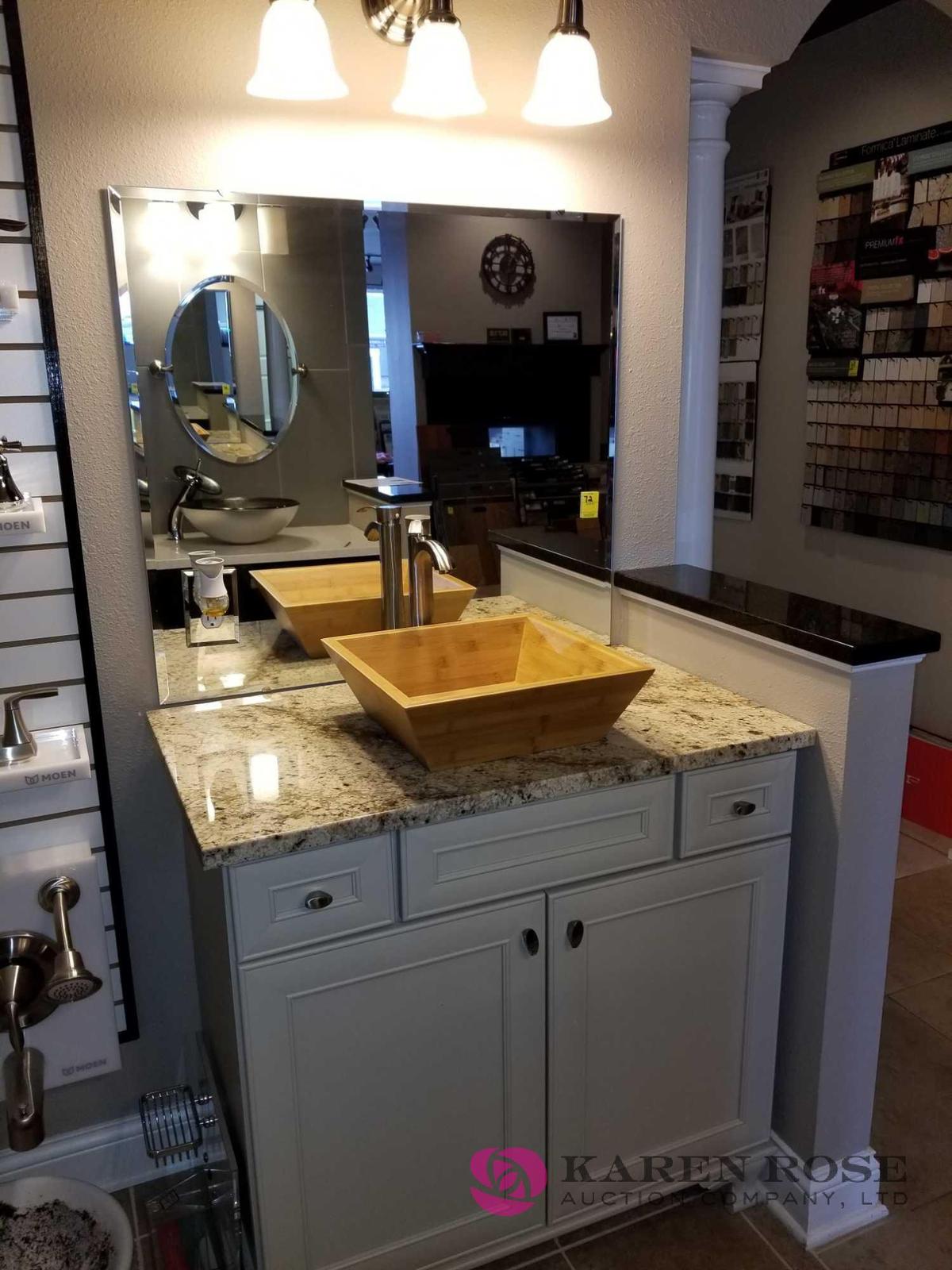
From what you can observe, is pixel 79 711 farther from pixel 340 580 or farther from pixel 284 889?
pixel 284 889

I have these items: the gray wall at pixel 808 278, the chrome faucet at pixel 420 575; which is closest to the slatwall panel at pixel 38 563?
the chrome faucet at pixel 420 575

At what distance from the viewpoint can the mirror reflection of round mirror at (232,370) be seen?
5.80ft

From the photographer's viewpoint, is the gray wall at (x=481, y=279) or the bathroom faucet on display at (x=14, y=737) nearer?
the bathroom faucet on display at (x=14, y=737)

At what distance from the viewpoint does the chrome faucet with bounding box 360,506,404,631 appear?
1973 millimetres

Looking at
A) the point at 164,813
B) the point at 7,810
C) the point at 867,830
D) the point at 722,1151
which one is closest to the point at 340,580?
the point at 164,813

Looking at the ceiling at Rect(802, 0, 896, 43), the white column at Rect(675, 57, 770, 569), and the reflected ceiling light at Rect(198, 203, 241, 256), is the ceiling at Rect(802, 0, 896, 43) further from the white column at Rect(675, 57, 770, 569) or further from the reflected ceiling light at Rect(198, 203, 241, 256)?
the reflected ceiling light at Rect(198, 203, 241, 256)

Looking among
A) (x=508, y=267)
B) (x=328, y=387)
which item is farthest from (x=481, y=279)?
(x=328, y=387)

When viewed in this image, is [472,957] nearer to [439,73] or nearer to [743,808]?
[743,808]

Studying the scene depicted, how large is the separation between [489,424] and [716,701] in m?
0.75

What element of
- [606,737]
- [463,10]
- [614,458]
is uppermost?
[463,10]

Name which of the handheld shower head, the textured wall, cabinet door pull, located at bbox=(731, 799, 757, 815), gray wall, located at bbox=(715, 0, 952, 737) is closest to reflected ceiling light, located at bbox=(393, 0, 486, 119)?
the textured wall

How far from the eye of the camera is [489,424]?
6.72 feet

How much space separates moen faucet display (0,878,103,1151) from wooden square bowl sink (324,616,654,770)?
62 cm

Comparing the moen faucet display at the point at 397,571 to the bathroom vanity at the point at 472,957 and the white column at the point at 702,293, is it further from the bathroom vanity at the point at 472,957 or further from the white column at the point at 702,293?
the white column at the point at 702,293
